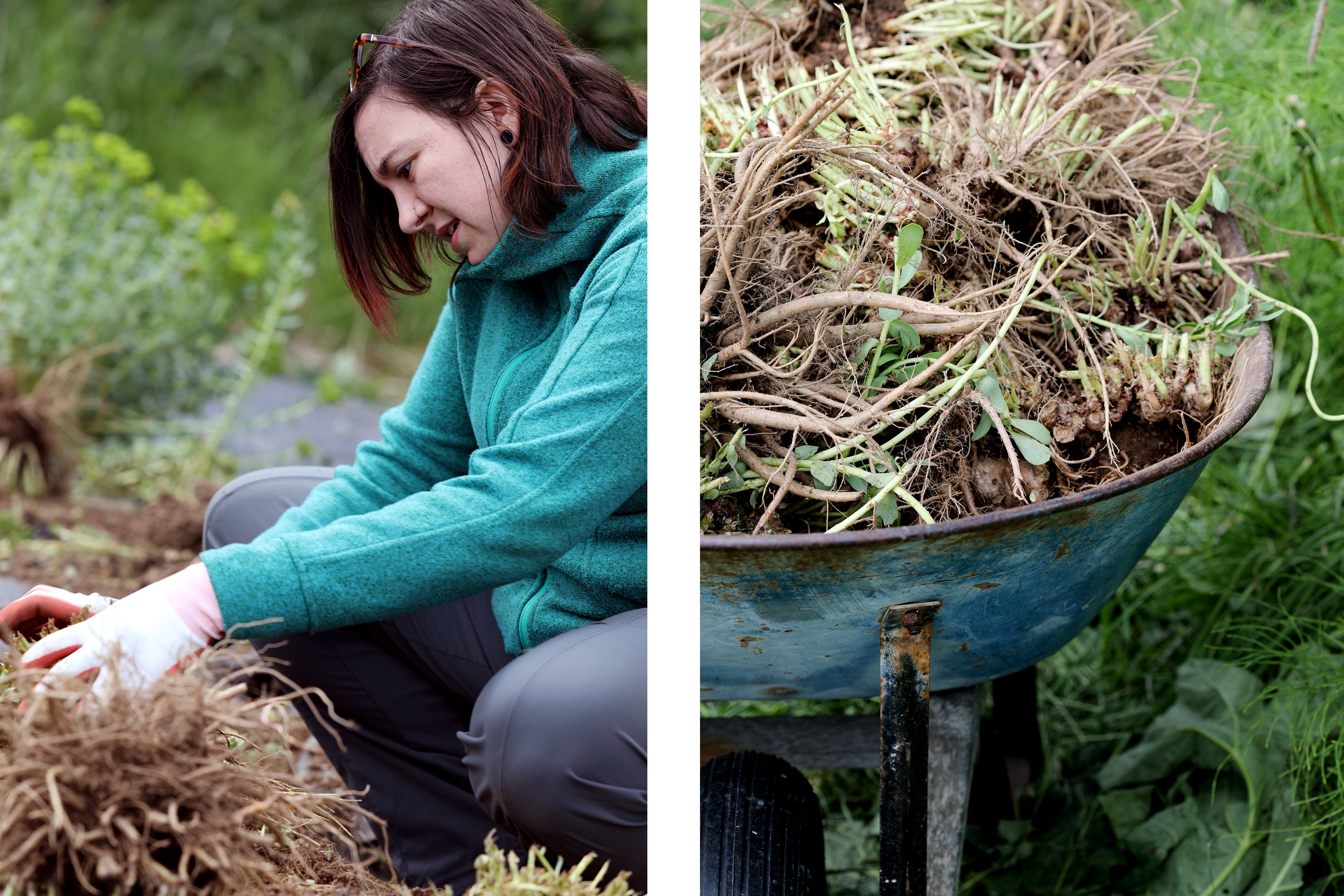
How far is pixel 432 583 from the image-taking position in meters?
1.13

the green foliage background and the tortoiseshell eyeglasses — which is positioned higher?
the green foliage background

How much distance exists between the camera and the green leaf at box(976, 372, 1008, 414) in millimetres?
1188

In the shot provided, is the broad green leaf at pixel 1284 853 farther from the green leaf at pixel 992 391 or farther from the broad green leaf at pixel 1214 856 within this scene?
the green leaf at pixel 992 391

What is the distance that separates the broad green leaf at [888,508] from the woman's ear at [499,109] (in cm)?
54

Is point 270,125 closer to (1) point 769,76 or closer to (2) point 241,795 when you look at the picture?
(1) point 769,76

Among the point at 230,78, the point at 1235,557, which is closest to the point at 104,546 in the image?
the point at 1235,557

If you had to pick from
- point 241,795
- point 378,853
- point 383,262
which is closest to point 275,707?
point 241,795

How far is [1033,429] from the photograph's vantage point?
119 cm

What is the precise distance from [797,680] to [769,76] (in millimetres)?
870

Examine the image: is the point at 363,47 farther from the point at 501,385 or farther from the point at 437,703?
the point at 437,703

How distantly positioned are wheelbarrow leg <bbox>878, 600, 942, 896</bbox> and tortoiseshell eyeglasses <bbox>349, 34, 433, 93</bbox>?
0.78m

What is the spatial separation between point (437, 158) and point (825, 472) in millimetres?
528

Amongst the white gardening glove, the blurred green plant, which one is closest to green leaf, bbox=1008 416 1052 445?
the white gardening glove

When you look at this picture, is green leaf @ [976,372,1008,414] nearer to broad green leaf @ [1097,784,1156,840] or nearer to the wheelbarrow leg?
the wheelbarrow leg
